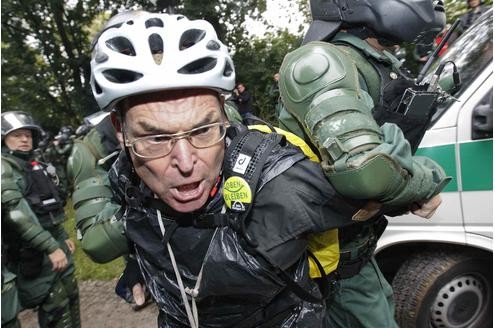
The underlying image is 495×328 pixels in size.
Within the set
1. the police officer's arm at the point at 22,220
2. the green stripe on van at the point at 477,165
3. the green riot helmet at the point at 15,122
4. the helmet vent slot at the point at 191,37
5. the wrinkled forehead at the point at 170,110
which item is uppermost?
the helmet vent slot at the point at 191,37

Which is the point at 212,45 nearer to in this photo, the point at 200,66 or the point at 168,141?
the point at 200,66

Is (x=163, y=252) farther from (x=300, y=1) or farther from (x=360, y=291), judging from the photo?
(x=300, y=1)

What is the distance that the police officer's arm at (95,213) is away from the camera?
5.23ft

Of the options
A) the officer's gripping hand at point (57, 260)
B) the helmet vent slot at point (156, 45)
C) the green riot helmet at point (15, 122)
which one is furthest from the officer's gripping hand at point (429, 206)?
the green riot helmet at point (15, 122)

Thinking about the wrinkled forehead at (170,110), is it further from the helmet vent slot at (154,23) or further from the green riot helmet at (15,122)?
the green riot helmet at (15,122)

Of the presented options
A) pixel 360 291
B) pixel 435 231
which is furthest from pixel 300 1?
pixel 360 291

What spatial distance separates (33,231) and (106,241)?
2.21m

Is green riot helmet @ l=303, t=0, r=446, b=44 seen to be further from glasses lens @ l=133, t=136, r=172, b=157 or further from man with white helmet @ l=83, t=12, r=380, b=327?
glasses lens @ l=133, t=136, r=172, b=157

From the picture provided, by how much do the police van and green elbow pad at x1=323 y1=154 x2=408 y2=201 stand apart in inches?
63.3

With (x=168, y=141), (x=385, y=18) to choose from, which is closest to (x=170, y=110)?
(x=168, y=141)

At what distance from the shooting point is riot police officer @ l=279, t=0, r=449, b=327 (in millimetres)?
1259

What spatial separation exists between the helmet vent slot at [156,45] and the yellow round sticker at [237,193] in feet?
1.59

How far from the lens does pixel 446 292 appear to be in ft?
9.17

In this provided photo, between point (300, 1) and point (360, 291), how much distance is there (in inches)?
425
